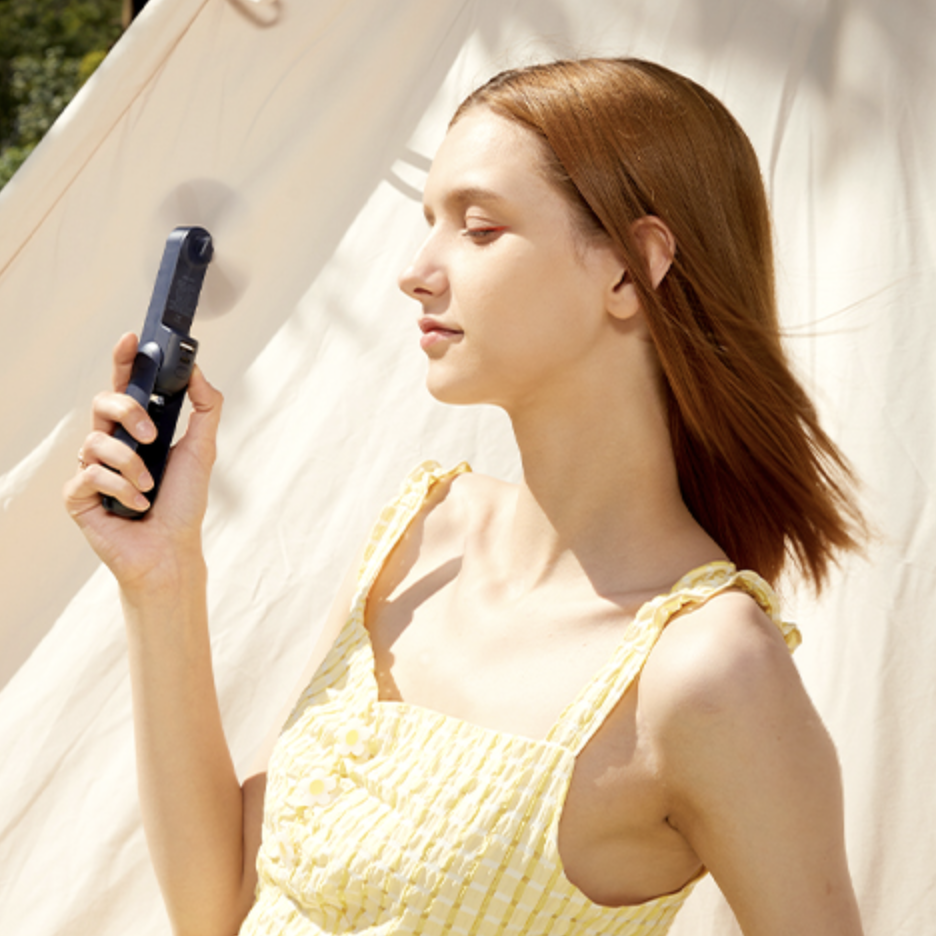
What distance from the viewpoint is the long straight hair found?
973 mm

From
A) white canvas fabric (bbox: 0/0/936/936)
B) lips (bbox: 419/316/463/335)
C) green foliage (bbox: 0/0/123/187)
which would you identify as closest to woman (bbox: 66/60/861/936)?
lips (bbox: 419/316/463/335)

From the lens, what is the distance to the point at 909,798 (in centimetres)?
139

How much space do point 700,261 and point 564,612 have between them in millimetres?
323

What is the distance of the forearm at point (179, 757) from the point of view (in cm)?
111

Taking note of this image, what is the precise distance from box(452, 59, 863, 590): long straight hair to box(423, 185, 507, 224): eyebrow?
51 mm

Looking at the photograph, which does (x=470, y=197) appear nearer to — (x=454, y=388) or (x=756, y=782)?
(x=454, y=388)

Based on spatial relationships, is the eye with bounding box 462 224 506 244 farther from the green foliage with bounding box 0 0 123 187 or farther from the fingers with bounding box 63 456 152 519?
the green foliage with bounding box 0 0 123 187

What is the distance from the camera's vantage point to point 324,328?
1.59 m

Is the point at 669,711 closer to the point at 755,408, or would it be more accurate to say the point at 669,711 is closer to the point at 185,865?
the point at 755,408

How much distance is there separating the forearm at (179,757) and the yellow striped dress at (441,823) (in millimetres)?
117

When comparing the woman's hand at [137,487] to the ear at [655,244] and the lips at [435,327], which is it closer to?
the lips at [435,327]

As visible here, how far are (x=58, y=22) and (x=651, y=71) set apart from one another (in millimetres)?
9105

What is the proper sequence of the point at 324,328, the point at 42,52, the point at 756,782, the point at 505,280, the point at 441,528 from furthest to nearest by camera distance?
1. the point at 42,52
2. the point at 324,328
3. the point at 441,528
4. the point at 505,280
5. the point at 756,782

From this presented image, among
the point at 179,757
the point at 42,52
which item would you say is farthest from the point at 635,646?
the point at 42,52
